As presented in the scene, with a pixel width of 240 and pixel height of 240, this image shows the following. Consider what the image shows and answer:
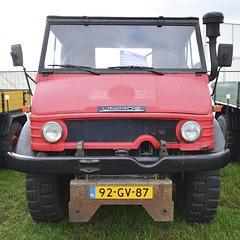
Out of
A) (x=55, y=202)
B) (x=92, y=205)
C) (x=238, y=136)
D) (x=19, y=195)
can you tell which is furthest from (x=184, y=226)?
(x=238, y=136)

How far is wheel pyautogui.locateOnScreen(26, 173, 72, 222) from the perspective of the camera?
3.05m

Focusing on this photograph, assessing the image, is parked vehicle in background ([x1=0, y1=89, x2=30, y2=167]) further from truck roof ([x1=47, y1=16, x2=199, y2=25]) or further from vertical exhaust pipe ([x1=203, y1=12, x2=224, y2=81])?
vertical exhaust pipe ([x1=203, y1=12, x2=224, y2=81])

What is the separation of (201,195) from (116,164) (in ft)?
3.46

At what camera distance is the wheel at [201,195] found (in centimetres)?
303

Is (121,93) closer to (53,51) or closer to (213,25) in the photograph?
(53,51)

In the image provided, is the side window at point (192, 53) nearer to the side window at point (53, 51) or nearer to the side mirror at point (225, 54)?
the side mirror at point (225, 54)

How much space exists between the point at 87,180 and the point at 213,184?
4.21ft

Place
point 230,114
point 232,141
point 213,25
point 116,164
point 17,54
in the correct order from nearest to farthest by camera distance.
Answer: point 116,164
point 213,25
point 17,54
point 232,141
point 230,114

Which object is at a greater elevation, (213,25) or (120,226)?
(213,25)

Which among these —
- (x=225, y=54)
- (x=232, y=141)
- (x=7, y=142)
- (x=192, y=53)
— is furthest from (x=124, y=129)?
(x=232, y=141)

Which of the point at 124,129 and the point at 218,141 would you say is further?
the point at 218,141

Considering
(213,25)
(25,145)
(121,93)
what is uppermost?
(213,25)


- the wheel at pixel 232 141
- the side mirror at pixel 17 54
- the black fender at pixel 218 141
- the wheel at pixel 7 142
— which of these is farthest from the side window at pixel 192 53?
the wheel at pixel 7 142

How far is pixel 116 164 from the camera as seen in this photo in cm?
258
